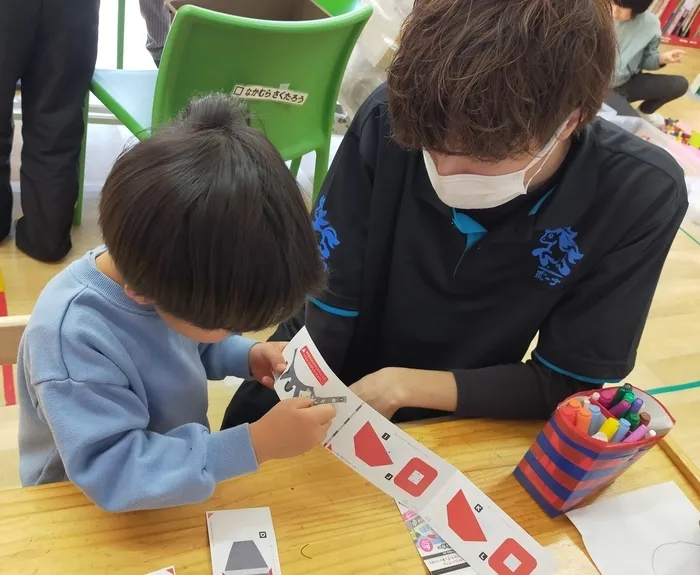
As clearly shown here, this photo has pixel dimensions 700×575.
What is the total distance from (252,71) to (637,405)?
121cm

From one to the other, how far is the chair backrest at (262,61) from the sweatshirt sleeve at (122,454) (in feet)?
2.83

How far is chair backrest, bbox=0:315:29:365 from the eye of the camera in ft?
2.51

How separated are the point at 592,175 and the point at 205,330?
1.79 feet

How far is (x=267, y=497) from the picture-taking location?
0.70 meters

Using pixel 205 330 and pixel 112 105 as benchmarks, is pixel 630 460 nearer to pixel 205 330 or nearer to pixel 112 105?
pixel 205 330

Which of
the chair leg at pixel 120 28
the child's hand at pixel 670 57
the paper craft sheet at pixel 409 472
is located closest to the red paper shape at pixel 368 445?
the paper craft sheet at pixel 409 472

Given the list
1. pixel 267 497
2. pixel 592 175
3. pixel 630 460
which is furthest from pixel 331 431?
pixel 592 175

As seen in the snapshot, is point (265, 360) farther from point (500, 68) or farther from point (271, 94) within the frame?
point (271, 94)

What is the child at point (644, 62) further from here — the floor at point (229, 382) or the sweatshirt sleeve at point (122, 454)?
the sweatshirt sleeve at point (122, 454)

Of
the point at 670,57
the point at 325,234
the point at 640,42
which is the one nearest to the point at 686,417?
the point at 325,234

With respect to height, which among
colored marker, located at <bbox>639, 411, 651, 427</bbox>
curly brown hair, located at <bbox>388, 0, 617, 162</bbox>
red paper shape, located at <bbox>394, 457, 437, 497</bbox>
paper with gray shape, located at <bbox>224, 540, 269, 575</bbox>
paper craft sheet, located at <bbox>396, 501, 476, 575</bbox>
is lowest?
paper craft sheet, located at <bbox>396, 501, 476, 575</bbox>

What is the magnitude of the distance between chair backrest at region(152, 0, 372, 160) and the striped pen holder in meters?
0.89

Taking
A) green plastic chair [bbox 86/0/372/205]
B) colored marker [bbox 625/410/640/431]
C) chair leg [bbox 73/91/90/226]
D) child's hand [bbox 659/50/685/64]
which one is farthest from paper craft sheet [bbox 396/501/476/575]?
child's hand [bbox 659/50/685/64]

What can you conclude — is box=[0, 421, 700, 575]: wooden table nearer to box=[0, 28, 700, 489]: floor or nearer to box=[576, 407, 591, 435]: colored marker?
box=[576, 407, 591, 435]: colored marker
